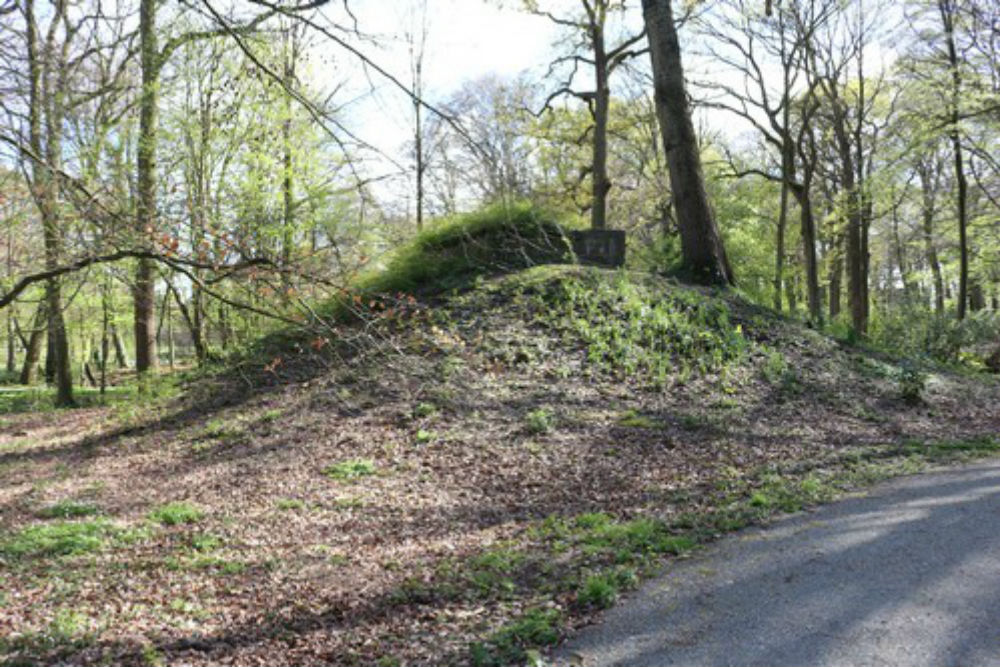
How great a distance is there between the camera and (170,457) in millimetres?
7488

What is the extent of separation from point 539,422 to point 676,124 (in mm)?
6273

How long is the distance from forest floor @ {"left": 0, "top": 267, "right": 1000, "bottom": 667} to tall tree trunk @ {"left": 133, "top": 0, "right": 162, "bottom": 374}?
1670 mm

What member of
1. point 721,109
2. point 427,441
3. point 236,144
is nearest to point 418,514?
point 427,441

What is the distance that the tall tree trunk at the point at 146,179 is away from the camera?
19.2 feet

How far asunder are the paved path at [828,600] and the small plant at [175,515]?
361 centimetres

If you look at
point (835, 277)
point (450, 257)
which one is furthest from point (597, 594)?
point (835, 277)

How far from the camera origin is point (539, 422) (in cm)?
735

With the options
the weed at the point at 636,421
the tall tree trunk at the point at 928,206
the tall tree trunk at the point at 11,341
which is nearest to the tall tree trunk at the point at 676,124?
the weed at the point at 636,421

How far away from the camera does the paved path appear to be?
2969mm

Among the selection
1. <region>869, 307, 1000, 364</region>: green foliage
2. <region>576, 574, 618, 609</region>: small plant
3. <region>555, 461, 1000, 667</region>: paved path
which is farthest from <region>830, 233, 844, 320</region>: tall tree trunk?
<region>576, 574, 618, 609</region>: small plant

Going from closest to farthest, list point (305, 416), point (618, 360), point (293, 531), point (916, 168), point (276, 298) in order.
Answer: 1. point (276, 298)
2. point (293, 531)
3. point (305, 416)
4. point (618, 360)
5. point (916, 168)

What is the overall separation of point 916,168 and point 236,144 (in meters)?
21.9

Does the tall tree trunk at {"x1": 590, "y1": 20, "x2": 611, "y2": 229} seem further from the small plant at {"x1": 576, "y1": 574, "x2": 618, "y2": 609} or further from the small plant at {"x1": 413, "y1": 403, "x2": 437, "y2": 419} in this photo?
the small plant at {"x1": 576, "y1": 574, "x2": 618, "y2": 609}

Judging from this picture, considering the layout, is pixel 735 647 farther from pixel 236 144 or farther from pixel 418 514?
pixel 236 144
